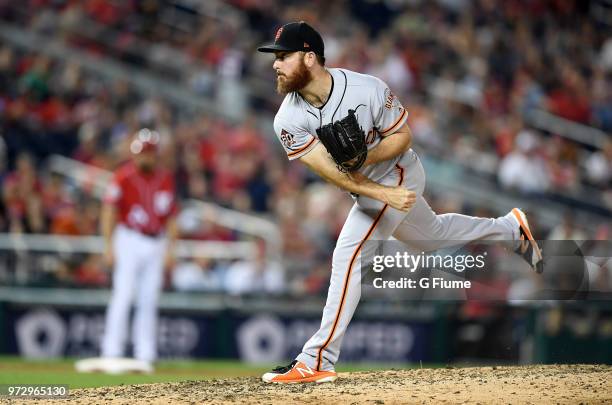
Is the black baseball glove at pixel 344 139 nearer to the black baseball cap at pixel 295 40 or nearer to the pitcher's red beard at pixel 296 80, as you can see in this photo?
the pitcher's red beard at pixel 296 80

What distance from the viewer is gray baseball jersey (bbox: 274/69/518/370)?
680cm

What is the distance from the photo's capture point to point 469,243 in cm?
774

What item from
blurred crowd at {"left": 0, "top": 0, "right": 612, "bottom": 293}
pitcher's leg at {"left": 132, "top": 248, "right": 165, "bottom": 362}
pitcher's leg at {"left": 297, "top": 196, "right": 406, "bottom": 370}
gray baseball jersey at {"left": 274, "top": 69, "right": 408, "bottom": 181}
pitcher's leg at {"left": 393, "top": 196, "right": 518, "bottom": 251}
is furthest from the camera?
blurred crowd at {"left": 0, "top": 0, "right": 612, "bottom": 293}

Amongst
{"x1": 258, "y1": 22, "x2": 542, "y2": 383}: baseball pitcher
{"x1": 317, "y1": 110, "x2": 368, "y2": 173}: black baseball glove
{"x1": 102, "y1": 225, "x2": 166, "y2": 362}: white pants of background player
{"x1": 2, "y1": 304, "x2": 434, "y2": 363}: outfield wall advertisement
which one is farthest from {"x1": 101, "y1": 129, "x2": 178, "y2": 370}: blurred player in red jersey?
{"x1": 317, "y1": 110, "x2": 368, "y2": 173}: black baseball glove

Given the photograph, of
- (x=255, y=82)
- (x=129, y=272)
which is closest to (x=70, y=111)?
(x=255, y=82)

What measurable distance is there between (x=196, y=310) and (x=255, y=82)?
5.09 meters

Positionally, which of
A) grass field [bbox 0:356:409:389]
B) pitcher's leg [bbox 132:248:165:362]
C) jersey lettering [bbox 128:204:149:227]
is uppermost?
jersey lettering [bbox 128:204:149:227]

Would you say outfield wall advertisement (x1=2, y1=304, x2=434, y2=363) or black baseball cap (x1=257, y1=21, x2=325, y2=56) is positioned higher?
black baseball cap (x1=257, y1=21, x2=325, y2=56)

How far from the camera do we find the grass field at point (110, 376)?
9.36 meters

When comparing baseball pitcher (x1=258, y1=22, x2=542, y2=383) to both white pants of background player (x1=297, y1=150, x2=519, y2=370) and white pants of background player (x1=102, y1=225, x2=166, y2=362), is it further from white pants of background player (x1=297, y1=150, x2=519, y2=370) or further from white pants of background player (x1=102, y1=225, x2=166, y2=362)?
white pants of background player (x1=102, y1=225, x2=166, y2=362)

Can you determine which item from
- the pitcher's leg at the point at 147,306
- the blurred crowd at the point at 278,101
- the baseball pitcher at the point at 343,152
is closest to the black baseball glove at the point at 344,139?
the baseball pitcher at the point at 343,152

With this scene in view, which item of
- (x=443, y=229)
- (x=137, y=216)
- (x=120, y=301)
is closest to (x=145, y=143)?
(x=137, y=216)

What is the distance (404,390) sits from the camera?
6777mm

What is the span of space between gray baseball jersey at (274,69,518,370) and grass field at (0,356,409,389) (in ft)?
8.10
